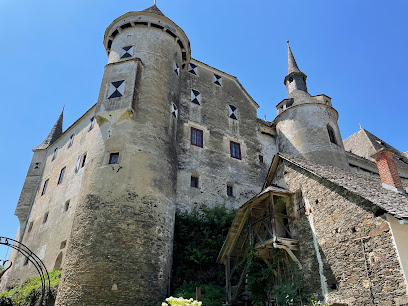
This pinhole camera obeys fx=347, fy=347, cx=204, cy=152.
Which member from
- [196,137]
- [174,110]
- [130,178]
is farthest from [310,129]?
[130,178]

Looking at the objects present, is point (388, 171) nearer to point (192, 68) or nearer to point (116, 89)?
point (116, 89)

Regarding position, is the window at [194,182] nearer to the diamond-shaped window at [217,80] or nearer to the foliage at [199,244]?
the foliage at [199,244]

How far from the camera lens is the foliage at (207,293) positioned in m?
15.4

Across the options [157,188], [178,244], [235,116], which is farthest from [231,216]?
[235,116]

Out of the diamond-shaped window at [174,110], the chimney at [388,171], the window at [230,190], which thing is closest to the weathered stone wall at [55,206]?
the diamond-shaped window at [174,110]

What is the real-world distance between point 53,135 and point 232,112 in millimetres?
18971

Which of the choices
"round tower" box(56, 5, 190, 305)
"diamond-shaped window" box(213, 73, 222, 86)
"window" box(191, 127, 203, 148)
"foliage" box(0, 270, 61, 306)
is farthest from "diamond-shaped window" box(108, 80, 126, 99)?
"diamond-shaped window" box(213, 73, 222, 86)

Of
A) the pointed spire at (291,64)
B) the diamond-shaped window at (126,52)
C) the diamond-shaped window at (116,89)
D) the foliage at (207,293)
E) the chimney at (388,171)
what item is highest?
the pointed spire at (291,64)

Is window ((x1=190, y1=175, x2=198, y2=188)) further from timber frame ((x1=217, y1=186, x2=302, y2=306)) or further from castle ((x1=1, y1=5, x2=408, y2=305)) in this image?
timber frame ((x1=217, y1=186, x2=302, y2=306))

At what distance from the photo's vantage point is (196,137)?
81.7 ft

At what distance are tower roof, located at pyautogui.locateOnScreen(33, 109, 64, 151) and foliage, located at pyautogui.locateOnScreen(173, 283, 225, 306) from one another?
73.2ft

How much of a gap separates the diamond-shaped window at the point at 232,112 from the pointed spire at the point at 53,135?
17125 millimetres

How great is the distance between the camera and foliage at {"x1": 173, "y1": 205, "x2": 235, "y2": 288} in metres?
17.9

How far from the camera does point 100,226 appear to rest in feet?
53.1
